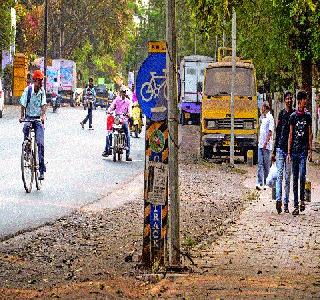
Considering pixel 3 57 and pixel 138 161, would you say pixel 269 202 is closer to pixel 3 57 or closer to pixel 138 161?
pixel 138 161

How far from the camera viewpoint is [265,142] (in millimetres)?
23047

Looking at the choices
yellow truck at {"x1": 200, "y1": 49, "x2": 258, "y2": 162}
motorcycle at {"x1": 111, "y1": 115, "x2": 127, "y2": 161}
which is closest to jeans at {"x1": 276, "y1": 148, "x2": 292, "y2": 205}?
motorcycle at {"x1": 111, "y1": 115, "x2": 127, "y2": 161}

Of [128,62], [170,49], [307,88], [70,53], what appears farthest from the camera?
[128,62]

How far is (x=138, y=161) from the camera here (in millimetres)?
30562

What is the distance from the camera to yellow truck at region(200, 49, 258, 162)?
32406mm

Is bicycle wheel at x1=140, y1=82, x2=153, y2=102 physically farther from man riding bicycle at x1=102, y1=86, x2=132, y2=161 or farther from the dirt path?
man riding bicycle at x1=102, y1=86, x2=132, y2=161

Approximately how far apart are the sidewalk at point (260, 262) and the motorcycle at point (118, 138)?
1187cm

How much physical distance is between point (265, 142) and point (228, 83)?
10262 mm

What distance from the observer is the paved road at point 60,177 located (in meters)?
17.2

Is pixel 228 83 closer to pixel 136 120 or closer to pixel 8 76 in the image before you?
pixel 136 120

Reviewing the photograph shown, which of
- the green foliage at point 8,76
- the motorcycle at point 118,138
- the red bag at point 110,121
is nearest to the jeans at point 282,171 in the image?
the motorcycle at point 118,138

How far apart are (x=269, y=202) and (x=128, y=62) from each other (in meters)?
106

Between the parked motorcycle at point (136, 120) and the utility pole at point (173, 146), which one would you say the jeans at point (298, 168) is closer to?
the utility pole at point (173, 146)

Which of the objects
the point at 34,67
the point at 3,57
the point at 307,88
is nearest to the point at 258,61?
the point at 307,88
